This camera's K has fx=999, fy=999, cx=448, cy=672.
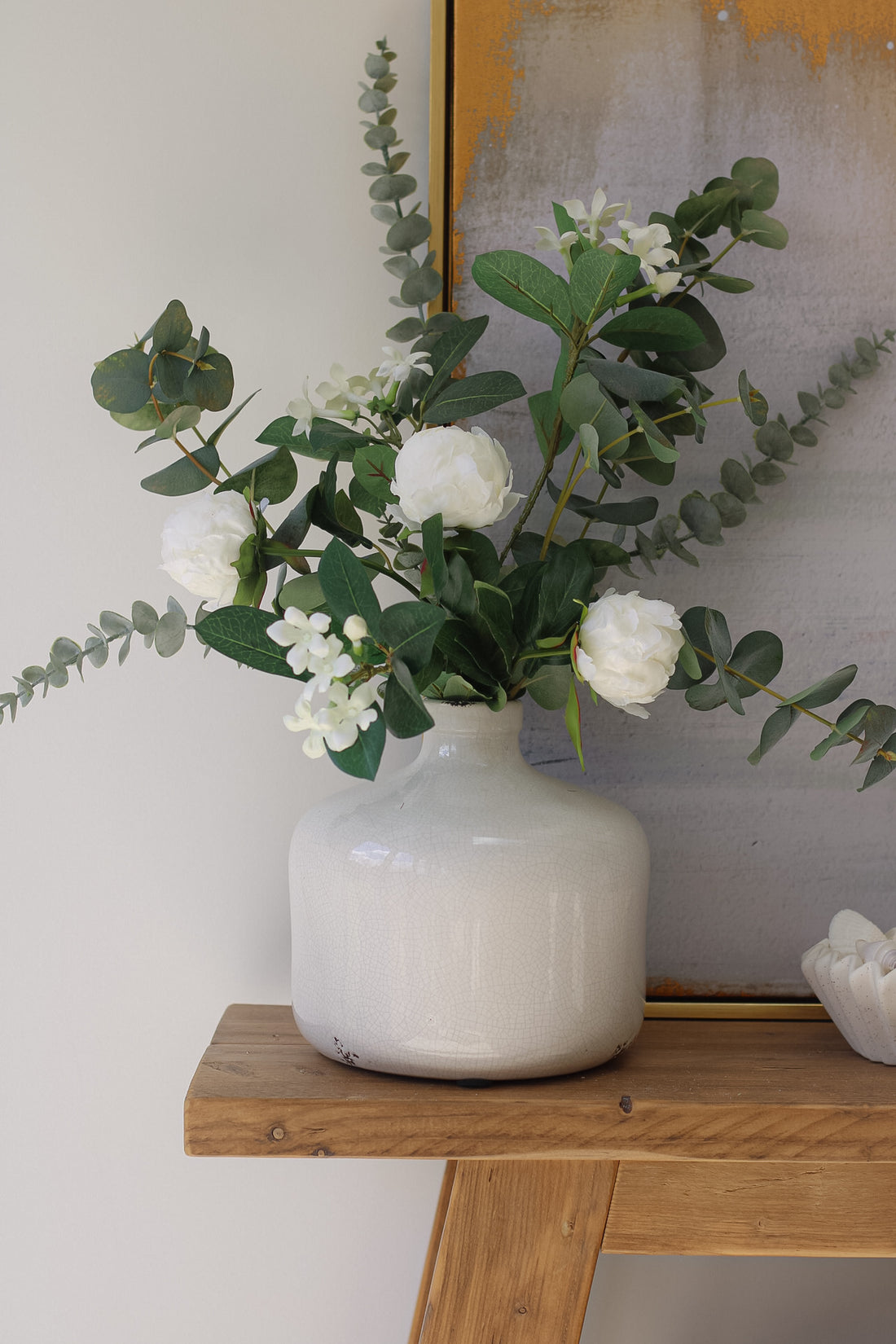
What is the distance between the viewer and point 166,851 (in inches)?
28.7

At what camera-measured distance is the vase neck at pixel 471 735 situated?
0.57 metres

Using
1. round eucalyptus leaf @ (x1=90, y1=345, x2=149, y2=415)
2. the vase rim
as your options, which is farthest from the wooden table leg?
round eucalyptus leaf @ (x1=90, y1=345, x2=149, y2=415)

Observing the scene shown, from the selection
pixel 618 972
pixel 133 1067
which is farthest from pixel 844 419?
pixel 133 1067

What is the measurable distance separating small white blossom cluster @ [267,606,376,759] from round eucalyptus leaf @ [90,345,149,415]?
0.60ft


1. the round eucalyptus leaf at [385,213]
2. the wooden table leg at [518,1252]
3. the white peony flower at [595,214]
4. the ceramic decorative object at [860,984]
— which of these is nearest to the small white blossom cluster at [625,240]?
the white peony flower at [595,214]

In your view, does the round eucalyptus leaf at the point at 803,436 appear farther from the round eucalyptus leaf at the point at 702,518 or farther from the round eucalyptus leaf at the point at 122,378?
the round eucalyptus leaf at the point at 122,378

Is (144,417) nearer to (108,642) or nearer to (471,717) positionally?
(108,642)

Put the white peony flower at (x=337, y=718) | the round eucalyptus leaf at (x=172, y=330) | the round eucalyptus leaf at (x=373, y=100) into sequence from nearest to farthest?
the white peony flower at (x=337, y=718), the round eucalyptus leaf at (x=172, y=330), the round eucalyptus leaf at (x=373, y=100)

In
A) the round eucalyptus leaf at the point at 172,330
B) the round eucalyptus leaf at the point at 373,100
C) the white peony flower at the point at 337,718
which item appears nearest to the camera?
the white peony flower at the point at 337,718

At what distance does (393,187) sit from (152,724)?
40 cm

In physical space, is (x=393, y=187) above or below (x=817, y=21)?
below

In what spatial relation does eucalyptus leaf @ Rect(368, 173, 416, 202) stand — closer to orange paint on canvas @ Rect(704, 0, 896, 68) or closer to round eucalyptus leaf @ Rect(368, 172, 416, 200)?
round eucalyptus leaf @ Rect(368, 172, 416, 200)

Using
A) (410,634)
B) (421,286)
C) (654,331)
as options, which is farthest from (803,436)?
(410,634)

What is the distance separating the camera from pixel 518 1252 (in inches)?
23.0
